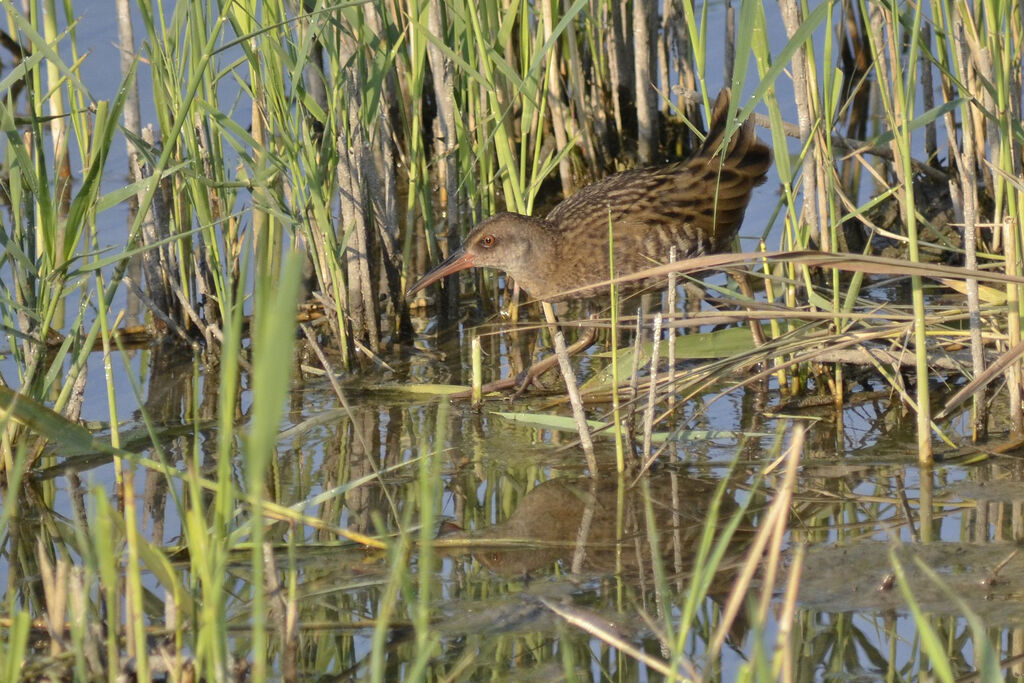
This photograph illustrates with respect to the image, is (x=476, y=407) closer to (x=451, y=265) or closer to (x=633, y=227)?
(x=451, y=265)

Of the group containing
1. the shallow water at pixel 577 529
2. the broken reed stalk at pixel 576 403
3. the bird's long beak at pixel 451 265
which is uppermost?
the bird's long beak at pixel 451 265

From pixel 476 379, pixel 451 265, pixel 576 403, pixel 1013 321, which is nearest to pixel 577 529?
pixel 576 403

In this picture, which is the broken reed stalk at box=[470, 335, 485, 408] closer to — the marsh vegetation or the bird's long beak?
the marsh vegetation

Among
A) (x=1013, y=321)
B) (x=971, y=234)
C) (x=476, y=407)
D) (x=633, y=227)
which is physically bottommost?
(x=476, y=407)

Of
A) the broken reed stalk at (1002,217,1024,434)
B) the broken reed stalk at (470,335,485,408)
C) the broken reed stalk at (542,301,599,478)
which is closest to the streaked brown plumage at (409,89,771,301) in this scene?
the broken reed stalk at (470,335,485,408)

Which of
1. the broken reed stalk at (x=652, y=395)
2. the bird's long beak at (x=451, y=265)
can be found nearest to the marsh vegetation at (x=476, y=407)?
the broken reed stalk at (x=652, y=395)

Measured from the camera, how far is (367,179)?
5.01m

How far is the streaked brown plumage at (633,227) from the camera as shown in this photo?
16.6 feet

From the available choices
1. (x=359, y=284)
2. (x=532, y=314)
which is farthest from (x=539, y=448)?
(x=532, y=314)

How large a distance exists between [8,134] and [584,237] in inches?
96.4

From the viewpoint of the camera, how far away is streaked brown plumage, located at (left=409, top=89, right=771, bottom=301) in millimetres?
5055

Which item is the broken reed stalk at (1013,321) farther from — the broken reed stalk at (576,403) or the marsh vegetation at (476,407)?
the broken reed stalk at (576,403)

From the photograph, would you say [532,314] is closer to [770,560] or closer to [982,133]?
[982,133]

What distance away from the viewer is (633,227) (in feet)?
16.6
